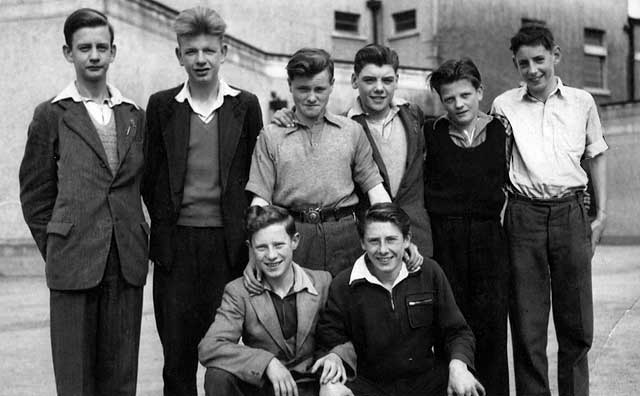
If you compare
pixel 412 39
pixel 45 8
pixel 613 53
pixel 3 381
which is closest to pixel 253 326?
pixel 3 381

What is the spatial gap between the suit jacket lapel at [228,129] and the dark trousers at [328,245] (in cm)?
43

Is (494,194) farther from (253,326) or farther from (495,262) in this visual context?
(253,326)

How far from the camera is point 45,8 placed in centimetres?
1085

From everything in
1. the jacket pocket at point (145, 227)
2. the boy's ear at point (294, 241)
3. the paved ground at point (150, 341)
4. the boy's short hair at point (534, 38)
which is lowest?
the paved ground at point (150, 341)

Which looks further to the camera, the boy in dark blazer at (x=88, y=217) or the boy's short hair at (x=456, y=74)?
the boy's short hair at (x=456, y=74)

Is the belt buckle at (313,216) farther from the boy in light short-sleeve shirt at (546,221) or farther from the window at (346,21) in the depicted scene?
the window at (346,21)

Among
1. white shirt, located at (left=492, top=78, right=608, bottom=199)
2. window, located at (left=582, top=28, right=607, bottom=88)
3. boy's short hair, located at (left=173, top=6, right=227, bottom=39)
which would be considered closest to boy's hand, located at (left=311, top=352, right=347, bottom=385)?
white shirt, located at (left=492, top=78, right=608, bottom=199)

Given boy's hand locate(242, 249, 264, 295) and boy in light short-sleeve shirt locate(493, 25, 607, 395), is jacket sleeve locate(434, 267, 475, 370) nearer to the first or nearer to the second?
boy in light short-sleeve shirt locate(493, 25, 607, 395)

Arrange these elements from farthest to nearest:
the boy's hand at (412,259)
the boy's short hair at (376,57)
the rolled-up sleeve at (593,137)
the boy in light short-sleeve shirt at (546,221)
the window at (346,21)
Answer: the window at (346,21) < the rolled-up sleeve at (593,137) < the boy in light short-sleeve shirt at (546,221) < the boy's short hair at (376,57) < the boy's hand at (412,259)

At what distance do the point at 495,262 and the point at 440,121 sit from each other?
2.52ft

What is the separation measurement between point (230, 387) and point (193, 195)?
35.3 inches

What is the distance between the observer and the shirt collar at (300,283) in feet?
11.5

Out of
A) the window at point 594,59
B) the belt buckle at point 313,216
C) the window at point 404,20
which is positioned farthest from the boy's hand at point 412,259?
the window at point 594,59

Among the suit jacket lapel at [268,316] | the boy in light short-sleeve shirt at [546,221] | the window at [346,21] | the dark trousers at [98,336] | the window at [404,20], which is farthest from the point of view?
the window at [346,21]
